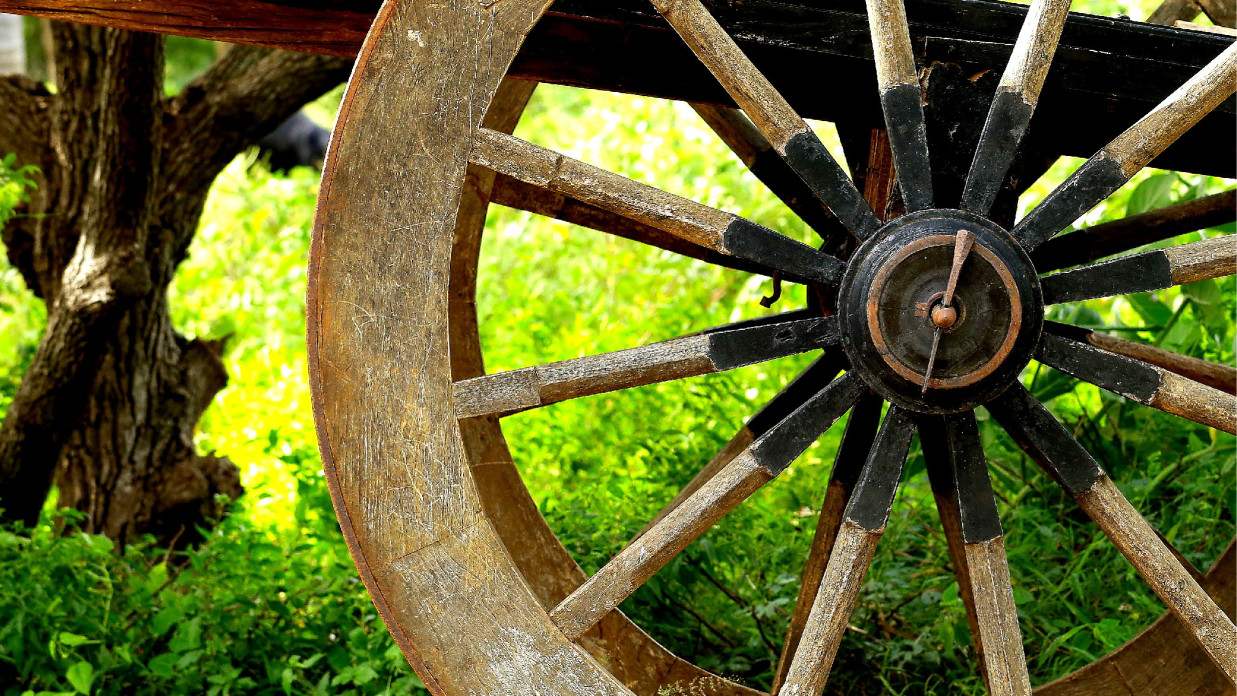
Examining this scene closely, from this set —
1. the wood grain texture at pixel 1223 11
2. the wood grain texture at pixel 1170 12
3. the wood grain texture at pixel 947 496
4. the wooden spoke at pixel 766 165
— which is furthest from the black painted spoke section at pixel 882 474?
the wood grain texture at pixel 1223 11

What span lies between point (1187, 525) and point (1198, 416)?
1902mm

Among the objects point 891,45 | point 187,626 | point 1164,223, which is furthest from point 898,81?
point 187,626

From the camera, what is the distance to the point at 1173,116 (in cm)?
190

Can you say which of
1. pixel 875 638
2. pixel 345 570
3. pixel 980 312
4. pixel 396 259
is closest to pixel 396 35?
pixel 396 259

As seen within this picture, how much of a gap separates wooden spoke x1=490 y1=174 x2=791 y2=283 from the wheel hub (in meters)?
0.68

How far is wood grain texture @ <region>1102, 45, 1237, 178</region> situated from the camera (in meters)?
1.89

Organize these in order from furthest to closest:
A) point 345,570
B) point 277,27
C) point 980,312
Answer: point 345,570
point 277,27
point 980,312

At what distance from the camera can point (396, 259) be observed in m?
1.73

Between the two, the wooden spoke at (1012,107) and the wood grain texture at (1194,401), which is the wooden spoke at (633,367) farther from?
the wood grain texture at (1194,401)

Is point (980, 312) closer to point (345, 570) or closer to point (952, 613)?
point (952, 613)

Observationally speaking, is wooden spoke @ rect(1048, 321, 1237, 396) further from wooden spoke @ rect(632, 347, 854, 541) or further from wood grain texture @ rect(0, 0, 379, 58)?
wood grain texture @ rect(0, 0, 379, 58)

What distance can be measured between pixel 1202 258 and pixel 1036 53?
461 mm

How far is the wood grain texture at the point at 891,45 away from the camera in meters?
1.87

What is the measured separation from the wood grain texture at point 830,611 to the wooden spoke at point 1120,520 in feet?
1.16
